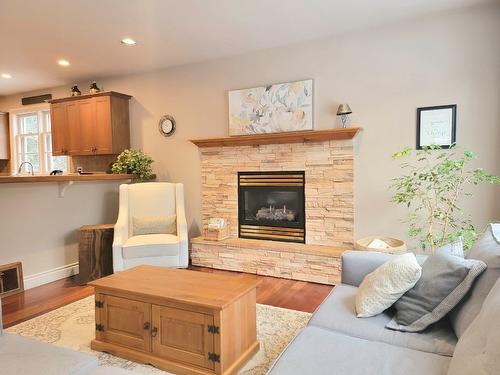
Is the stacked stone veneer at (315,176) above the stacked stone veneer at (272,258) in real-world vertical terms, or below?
above

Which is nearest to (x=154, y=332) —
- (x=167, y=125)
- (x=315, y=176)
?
(x=315, y=176)

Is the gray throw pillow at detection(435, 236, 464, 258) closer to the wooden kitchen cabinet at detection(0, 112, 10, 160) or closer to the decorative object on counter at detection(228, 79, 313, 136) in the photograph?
the decorative object on counter at detection(228, 79, 313, 136)

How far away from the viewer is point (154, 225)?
4.07 m

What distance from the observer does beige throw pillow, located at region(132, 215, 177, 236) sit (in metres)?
Result: 4.04

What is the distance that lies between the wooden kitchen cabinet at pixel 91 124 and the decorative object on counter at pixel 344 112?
3149 mm

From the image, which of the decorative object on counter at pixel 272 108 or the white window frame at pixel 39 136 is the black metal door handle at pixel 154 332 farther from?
the white window frame at pixel 39 136

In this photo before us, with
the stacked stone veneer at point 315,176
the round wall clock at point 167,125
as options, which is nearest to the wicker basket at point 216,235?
the stacked stone veneer at point 315,176

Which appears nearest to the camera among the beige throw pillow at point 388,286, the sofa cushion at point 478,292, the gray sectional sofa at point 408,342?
the gray sectional sofa at point 408,342

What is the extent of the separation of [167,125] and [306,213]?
233 cm

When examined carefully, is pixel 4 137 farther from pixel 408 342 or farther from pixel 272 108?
pixel 408 342

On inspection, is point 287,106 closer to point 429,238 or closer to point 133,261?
point 429,238

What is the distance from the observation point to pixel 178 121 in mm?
4816

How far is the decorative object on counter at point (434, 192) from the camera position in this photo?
3166 millimetres

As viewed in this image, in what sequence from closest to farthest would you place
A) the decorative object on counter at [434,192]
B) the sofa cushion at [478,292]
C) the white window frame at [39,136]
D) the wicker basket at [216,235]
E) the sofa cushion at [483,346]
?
the sofa cushion at [483,346], the sofa cushion at [478,292], the decorative object on counter at [434,192], the wicker basket at [216,235], the white window frame at [39,136]
